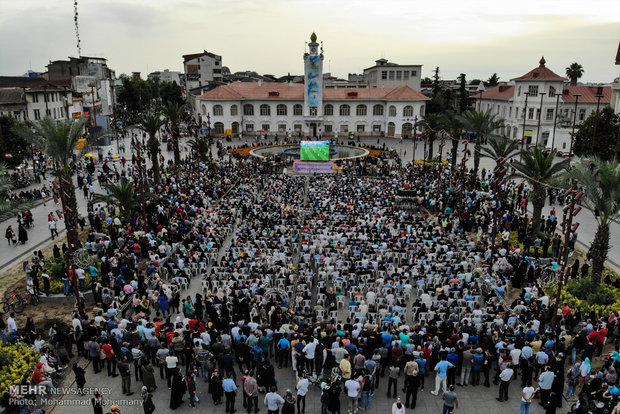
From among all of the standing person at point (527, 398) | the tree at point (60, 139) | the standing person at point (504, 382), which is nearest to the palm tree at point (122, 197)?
the tree at point (60, 139)

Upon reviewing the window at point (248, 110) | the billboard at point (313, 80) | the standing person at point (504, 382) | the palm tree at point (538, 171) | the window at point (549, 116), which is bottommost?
the standing person at point (504, 382)

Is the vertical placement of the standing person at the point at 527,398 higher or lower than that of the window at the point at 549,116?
lower

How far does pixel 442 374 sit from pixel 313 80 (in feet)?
200

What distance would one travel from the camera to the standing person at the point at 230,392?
37.9 ft

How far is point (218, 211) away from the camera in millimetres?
28141

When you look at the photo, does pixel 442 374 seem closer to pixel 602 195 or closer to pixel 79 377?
pixel 79 377

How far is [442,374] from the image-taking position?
1227 cm

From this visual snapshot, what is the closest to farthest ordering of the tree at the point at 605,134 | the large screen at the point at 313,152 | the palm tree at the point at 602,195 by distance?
the palm tree at the point at 602,195, the tree at the point at 605,134, the large screen at the point at 313,152

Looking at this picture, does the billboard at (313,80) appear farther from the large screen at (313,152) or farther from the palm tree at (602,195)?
the palm tree at (602,195)

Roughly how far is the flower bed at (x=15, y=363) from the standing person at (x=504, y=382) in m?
13.0

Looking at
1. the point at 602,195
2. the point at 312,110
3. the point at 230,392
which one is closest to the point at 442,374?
the point at 230,392

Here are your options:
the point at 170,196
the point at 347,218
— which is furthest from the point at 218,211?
the point at 347,218

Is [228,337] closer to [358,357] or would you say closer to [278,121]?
[358,357]

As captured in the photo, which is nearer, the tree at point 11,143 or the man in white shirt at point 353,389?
the man in white shirt at point 353,389
